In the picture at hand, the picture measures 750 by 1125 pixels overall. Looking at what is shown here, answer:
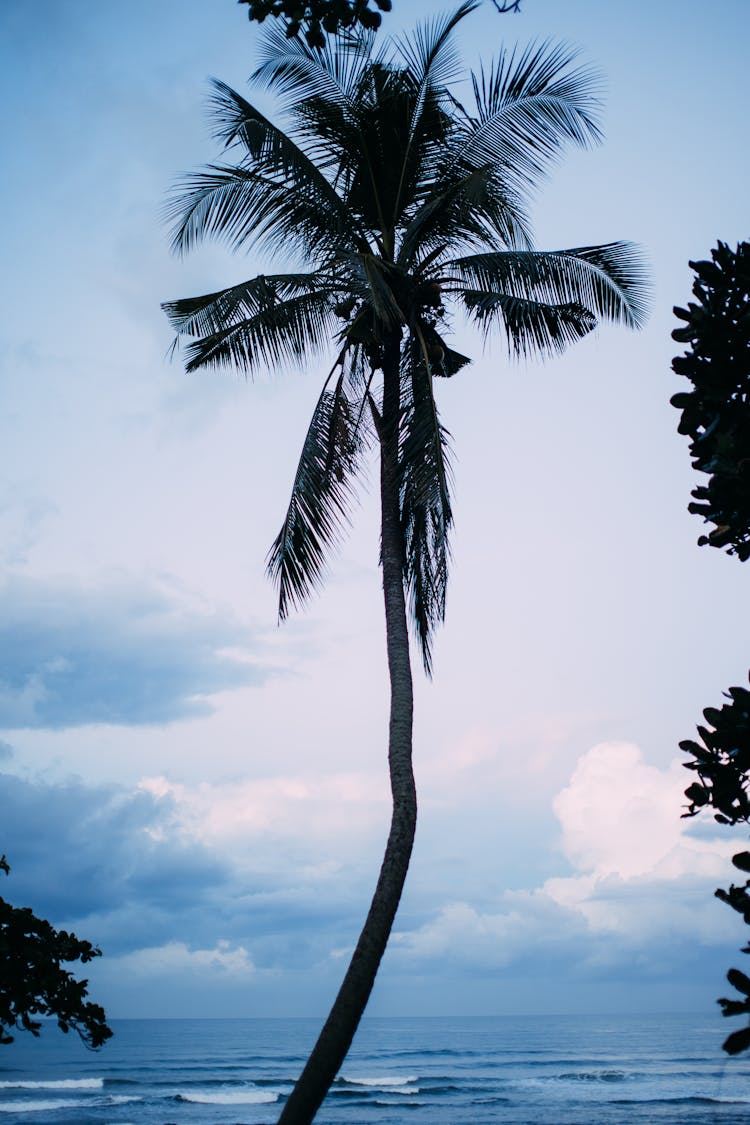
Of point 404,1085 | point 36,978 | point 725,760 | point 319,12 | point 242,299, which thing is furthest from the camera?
point 404,1085

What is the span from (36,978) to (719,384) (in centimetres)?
661

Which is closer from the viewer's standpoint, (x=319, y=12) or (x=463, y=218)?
(x=319, y=12)

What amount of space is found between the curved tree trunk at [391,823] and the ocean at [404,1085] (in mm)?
14103

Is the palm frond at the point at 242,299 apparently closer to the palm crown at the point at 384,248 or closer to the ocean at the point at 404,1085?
the palm crown at the point at 384,248

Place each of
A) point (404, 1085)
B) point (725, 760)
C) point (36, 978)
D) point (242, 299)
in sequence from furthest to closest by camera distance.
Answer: point (404, 1085)
point (242, 299)
point (36, 978)
point (725, 760)

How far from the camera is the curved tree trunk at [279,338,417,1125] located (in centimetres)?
648

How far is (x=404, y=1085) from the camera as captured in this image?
3262cm

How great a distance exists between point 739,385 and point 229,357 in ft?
23.5

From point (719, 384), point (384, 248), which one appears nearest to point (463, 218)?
point (384, 248)

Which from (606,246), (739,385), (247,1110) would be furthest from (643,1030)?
(739,385)

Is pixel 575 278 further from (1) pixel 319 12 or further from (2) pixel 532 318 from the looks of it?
(1) pixel 319 12

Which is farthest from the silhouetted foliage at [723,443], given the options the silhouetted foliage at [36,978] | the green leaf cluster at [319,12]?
the silhouetted foliage at [36,978]

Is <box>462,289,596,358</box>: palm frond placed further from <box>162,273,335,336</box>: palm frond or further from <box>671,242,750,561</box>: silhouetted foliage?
<box>671,242,750,561</box>: silhouetted foliage

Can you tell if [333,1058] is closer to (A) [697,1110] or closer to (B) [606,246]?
(B) [606,246]
